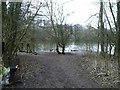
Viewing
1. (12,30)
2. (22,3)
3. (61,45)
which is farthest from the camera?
(61,45)

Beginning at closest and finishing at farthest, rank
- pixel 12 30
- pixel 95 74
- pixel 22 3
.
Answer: pixel 12 30 < pixel 22 3 < pixel 95 74

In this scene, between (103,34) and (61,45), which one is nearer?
(103,34)

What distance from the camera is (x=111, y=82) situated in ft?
18.1

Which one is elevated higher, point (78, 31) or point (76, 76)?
point (78, 31)

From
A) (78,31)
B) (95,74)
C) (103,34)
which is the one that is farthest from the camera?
(78,31)

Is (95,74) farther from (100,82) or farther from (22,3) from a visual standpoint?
(22,3)

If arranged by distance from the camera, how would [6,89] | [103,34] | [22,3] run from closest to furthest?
1. [6,89]
2. [22,3]
3. [103,34]

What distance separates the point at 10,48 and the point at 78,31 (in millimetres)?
9782

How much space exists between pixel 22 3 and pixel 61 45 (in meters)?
7.70

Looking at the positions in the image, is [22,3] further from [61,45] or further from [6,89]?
[61,45]

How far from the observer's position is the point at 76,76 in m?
6.21

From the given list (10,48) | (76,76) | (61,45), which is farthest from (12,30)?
(61,45)

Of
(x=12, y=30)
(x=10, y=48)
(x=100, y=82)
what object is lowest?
(x=100, y=82)

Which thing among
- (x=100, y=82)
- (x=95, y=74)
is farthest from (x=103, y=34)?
(x=100, y=82)
